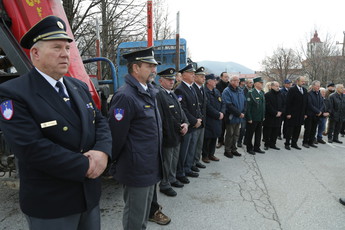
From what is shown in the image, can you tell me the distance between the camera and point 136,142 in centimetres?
219

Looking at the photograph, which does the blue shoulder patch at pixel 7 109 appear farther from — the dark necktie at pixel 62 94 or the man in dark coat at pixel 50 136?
the dark necktie at pixel 62 94

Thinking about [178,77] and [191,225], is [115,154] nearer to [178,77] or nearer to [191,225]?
[191,225]

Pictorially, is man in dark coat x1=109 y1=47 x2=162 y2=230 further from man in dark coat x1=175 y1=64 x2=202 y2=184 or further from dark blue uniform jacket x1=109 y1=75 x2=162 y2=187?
man in dark coat x1=175 y1=64 x2=202 y2=184

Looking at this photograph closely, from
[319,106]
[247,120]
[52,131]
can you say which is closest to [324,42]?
[319,106]

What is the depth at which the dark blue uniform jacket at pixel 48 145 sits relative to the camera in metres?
1.25

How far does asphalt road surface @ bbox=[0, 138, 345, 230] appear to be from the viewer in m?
2.87

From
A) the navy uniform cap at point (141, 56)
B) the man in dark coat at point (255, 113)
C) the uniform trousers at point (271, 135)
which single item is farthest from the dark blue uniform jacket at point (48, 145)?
the uniform trousers at point (271, 135)

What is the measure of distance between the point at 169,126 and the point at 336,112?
6919 mm

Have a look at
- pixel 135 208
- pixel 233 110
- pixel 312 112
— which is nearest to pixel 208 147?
pixel 233 110

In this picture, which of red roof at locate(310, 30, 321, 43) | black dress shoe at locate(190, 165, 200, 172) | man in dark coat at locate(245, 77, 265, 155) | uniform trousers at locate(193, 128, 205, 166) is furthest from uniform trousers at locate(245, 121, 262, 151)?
red roof at locate(310, 30, 321, 43)

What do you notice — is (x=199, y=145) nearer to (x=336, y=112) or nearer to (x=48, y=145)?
(x=48, y=145)

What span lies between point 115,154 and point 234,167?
345 centimetres

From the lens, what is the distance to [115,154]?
218 centimetres

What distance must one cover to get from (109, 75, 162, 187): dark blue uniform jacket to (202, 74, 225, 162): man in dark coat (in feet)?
9.64
